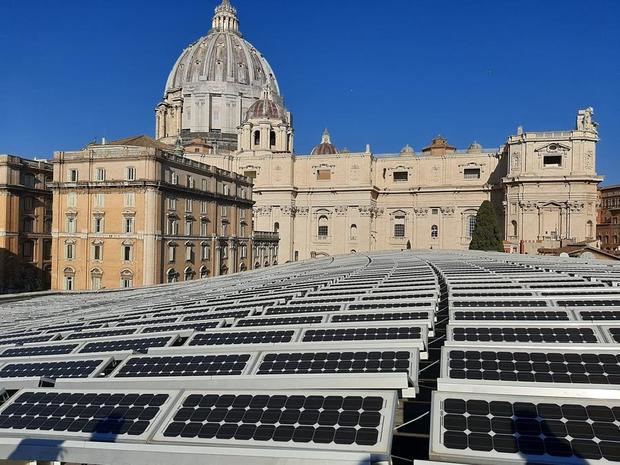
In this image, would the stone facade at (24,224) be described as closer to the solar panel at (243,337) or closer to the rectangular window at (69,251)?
the rectangular window at (69,251)

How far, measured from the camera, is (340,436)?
211 inches

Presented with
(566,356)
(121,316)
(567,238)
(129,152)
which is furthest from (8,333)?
(567,238)

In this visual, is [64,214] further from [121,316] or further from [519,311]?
[519,311]

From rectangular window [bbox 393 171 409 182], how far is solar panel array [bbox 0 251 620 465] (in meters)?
63.0

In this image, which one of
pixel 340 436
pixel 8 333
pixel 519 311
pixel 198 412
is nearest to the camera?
pixel 340 436

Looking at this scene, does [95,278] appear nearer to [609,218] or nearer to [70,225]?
[70,225]

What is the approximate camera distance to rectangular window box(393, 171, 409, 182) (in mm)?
74062

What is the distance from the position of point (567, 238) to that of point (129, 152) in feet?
165

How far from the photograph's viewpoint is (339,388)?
6.95 meters

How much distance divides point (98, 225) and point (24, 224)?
10.8 m

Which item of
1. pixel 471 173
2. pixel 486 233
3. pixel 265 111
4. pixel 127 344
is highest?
pixel 265 111

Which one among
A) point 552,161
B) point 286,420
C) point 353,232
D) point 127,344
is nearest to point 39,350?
point 127,344

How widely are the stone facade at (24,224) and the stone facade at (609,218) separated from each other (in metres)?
88.6

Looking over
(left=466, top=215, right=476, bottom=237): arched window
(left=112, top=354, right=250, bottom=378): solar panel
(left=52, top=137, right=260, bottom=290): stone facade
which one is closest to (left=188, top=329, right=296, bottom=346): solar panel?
(left=112, top=354, right=250, bottom=378): solar panel
